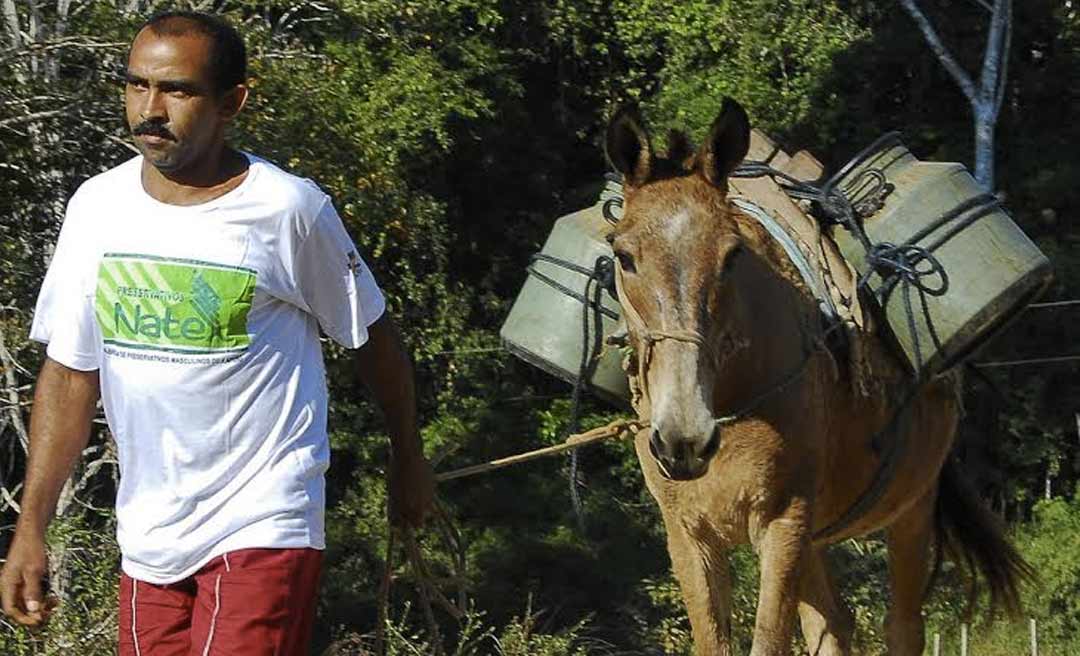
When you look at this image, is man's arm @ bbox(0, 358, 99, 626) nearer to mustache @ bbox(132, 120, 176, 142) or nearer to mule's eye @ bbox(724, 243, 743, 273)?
mustache @ bbox(132, 120, 176, 142)

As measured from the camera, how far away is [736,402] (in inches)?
226

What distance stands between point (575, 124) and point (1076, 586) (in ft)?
21.2

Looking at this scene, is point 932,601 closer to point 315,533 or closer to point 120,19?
point 120,19

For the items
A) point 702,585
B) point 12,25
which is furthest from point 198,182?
point 12,25

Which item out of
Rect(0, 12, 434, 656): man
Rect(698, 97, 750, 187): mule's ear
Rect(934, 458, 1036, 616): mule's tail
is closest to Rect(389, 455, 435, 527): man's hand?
Rect(0, 12, 434, 656): man

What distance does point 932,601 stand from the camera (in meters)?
12.1

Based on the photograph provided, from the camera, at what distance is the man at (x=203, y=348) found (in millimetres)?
3613

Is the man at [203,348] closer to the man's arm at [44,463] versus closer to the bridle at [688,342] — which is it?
A: the man's arm at [44,463]

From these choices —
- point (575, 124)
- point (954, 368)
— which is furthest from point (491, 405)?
point (954, 368)

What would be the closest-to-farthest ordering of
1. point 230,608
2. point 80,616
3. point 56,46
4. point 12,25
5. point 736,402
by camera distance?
point 230,608
point 736,402
point 80,616
point 56,46
point 12,25

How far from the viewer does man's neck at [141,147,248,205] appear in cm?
368

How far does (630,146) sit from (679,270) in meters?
0.43

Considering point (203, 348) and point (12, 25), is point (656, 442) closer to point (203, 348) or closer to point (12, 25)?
point (203, 348)

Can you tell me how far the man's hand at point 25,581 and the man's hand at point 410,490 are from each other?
681mm
